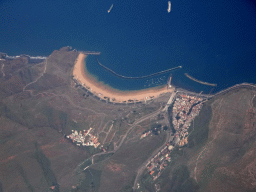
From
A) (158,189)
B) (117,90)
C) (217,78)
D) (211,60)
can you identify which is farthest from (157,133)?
(211,60)

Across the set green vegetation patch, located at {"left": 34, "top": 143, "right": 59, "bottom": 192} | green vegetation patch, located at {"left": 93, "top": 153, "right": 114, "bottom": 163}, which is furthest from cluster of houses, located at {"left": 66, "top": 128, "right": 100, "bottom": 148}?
green vegetation patch, located at {"left": 34, "top": 143, "right": 59, "bottom": 192}

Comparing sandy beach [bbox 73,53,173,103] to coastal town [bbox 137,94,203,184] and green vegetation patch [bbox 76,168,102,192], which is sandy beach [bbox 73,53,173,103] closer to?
coastal town [bbox 137,94,203,184]

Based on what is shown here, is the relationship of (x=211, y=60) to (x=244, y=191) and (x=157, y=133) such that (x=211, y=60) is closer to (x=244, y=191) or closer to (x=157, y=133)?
(x=157, y=133)

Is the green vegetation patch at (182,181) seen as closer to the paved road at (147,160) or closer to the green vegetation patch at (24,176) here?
the paved road at (147,160)

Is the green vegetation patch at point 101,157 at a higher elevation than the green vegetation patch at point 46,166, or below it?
higher

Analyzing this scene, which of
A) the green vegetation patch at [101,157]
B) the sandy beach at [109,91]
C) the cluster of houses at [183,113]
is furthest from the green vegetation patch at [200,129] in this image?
the green vegetation patch at [101,157]
